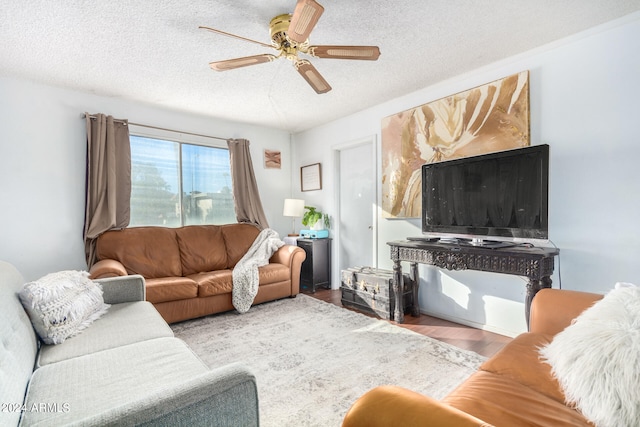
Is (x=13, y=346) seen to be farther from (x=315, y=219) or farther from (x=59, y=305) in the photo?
(x=315, y=219)

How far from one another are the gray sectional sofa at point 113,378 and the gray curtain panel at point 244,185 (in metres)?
2.51

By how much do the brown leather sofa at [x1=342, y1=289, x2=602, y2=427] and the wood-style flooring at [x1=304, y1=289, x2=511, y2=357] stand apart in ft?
3.14

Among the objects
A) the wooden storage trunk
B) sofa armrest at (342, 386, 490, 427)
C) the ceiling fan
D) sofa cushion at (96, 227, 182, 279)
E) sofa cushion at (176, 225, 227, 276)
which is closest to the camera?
sofa armrest at (342, 386, 490, 427)

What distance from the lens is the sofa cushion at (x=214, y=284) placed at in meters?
3.13

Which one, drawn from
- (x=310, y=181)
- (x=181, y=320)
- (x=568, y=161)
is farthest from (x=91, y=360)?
(x=310, y=181)

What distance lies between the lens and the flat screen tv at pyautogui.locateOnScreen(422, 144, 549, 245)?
2.25 metres

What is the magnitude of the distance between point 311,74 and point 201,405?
2.14 metres

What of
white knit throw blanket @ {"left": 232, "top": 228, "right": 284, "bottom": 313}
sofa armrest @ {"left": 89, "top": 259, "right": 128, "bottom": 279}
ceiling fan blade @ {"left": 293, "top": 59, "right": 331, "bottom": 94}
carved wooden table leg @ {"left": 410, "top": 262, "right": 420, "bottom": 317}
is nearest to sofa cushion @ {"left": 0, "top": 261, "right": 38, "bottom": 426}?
sofa armrest @ {"left": 89, "top": 259, "right": 128, "bottom": 279}

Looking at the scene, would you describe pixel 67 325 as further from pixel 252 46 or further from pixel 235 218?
pixel 235 218

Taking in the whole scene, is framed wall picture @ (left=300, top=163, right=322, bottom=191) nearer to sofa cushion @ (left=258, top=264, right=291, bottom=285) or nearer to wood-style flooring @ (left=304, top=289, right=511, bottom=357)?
sofa cushion @ (left=258, top=264, right=291, bottom=285)

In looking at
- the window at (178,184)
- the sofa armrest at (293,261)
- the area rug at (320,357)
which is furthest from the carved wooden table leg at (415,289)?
the window at (178,184)

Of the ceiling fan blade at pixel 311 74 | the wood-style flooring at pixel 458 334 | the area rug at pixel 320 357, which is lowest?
the wood-style flooring at pixel 458 334

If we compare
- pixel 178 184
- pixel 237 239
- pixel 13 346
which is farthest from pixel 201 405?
pixel 178 184

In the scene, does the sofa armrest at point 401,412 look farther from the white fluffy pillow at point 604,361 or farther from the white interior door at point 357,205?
the white interior door at point 357,205
